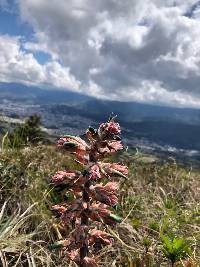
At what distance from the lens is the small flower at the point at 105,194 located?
3.04 metres

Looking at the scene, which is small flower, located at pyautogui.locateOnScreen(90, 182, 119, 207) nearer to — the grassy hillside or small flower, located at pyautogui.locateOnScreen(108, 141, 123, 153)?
small flower, located at pyautogui.locateOnScreen(108, 141, 123, 153)

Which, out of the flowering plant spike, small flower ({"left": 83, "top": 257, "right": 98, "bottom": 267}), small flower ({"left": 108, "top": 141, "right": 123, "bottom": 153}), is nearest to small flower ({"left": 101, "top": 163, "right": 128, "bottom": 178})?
the flowering plant spike

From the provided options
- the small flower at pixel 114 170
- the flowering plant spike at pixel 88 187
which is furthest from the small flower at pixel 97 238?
the small flower at pixel 114 170

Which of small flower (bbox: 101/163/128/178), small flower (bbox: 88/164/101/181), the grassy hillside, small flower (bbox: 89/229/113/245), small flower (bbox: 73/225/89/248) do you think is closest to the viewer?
small flower (bbox: 88/164/101/181)

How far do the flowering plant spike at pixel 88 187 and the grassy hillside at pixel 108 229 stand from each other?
54.3 inches

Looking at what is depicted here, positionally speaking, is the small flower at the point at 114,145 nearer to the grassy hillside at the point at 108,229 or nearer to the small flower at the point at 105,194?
the small flower at the point at 105,194

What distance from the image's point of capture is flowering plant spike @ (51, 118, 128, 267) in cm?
303

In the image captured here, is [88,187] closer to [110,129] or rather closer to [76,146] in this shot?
[76,146]

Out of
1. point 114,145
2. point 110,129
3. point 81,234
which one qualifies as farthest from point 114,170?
point 81,234

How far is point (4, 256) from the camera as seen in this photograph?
4695mm

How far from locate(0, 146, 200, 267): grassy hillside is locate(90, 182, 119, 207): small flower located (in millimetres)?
1539

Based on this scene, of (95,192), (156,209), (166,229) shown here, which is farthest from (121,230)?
(95,192)

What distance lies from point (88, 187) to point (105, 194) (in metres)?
0.14

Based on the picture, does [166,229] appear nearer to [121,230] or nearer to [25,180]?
[121,230]
